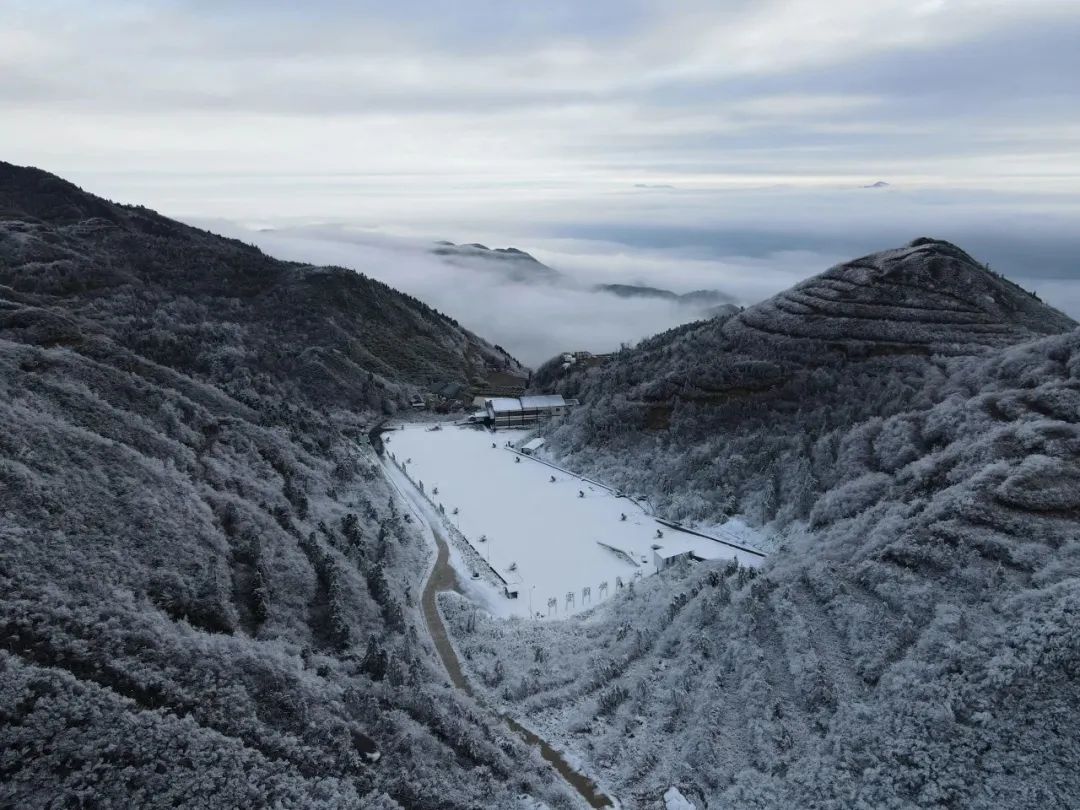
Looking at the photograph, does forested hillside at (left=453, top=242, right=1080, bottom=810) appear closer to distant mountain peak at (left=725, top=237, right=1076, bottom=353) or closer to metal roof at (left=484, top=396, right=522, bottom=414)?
distant mountain peak at (left=725, top=237, right=1076, bottom=353)

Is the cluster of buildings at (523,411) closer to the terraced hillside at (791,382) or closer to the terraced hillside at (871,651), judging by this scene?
the terraced hillside at (791,382)

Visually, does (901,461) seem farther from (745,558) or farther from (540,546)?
(540,546)

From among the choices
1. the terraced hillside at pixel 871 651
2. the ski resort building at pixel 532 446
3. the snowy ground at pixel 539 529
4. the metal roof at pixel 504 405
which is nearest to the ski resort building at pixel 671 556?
the snowy ground at pixel 539 529

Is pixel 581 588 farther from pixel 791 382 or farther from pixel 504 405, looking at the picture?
pixel 504 405

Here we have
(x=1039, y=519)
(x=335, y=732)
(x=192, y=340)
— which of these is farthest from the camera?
(x=192, y=340)

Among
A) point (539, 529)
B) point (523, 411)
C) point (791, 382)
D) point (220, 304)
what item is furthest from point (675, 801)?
point (220, 304)

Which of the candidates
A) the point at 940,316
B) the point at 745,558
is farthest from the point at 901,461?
the point at 940,316
